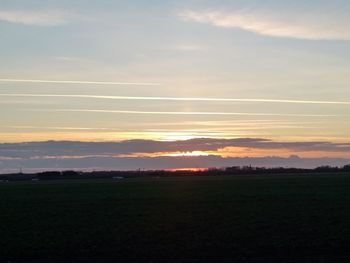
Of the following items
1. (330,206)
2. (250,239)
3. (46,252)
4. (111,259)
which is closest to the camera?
(111,259)

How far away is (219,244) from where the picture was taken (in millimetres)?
20859

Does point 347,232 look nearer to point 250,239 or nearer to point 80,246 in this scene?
point 250,239

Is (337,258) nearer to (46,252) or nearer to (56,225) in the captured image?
(46,252)

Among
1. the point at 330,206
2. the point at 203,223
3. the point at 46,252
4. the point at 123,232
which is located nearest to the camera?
the point at 46,252

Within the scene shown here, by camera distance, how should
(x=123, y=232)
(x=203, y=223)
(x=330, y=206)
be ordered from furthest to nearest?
1. (x=330, y=206)
2. (x=203, y=223)
3. (x=123, y=232)

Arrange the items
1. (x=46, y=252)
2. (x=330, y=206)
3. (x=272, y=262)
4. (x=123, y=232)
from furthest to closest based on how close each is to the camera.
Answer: (x=330, y=206)
(x=123, y=232)
(x=46, y=252)
(x=272, y=262)

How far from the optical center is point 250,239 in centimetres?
2191

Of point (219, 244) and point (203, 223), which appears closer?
point (219, 244)

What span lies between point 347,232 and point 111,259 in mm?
9540

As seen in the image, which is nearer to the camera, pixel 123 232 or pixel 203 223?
pixel 123 232

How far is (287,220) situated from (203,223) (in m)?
3.87

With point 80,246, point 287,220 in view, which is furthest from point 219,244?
point 287,220

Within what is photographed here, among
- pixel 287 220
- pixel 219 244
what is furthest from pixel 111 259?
pixel 287 220

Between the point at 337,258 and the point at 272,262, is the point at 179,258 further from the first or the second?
the point at 337,258
